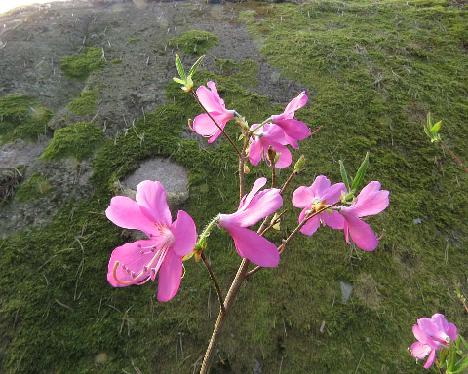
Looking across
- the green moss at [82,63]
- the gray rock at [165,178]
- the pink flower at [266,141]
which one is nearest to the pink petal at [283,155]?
the pink flower at [266,141]

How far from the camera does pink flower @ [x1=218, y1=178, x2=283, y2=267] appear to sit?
33.7 inches

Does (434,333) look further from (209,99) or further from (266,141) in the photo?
(209,99)

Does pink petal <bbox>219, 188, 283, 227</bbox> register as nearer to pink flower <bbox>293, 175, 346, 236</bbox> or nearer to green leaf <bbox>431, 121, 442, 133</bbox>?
pink flower <bbox>293, 175, 346, 236</bbox>

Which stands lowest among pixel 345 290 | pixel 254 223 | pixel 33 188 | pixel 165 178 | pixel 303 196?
pixel 345 290

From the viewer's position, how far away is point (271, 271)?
83.5 inches

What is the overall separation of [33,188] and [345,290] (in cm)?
183

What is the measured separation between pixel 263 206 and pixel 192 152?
1879mm

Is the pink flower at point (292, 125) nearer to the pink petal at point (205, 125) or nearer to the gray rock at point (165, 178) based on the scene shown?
the pink petal at point (205, 125)

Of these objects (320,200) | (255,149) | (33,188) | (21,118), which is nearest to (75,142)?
(33,188)

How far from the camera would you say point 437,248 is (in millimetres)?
2338

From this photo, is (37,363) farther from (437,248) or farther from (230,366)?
(437,248)

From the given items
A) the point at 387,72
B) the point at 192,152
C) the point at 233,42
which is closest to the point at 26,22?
the point at 233,42

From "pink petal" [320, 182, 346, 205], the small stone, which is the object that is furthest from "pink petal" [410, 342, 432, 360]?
"pink petal" [320, 182, 346, 205]

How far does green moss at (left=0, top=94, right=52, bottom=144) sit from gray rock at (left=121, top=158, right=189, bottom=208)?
81 centimetres
